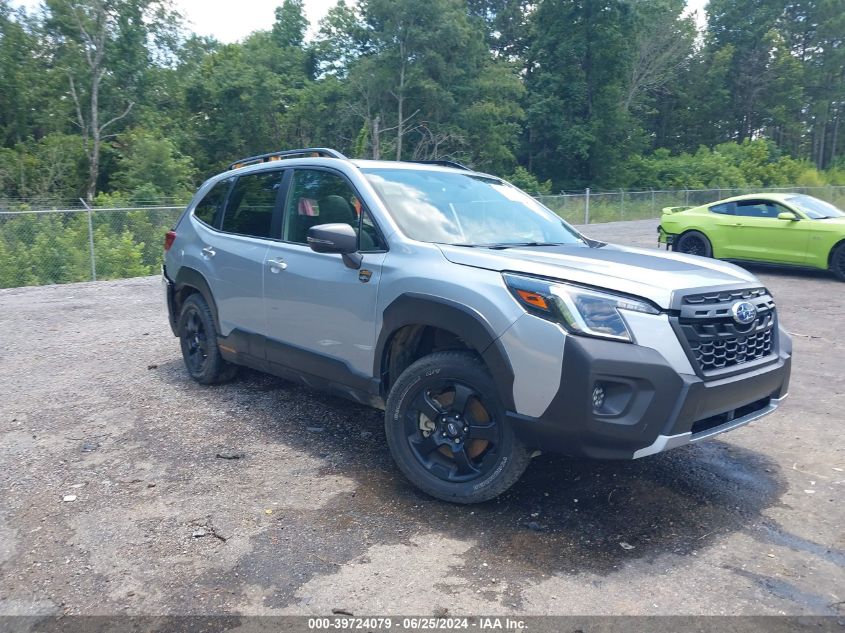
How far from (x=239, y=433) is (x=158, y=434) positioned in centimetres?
56

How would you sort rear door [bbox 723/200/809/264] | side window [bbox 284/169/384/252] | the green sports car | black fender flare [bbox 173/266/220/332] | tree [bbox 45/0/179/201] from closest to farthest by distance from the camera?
side window [bbox 284/169/384/252] → black fender flare [bbox 173/266/220/332] → the green sports car → rear door [bbox 723/200/809/264] → tree [bbox 45/0/179/201]

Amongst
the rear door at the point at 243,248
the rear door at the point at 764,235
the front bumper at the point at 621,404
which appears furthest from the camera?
the rear door at the point at 764,235

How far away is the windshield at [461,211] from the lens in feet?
15.1

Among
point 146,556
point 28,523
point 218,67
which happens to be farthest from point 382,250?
point 218,67

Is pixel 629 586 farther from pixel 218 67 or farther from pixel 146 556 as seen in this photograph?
pixel 218 67

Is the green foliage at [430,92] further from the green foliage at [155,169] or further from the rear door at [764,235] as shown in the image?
the rear door at [764,235]

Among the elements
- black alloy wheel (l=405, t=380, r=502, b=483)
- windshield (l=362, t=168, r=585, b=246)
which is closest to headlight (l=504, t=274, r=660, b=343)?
black alloy wheel (l=405, t=380, r=502, b=483)

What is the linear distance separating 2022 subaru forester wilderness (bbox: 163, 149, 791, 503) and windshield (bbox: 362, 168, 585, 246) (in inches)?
0.6

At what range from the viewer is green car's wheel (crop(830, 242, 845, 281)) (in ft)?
39.6

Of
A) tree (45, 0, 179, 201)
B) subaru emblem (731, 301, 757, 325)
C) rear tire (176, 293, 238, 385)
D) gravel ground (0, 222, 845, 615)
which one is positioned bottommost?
gravel ground (0, 222, 845, 615)

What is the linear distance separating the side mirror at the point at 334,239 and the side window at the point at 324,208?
6.0 inches

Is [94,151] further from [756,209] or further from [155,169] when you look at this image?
[756,209]

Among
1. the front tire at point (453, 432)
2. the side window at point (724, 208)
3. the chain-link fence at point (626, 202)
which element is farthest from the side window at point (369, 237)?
the chain-link fence at point (626, 202)

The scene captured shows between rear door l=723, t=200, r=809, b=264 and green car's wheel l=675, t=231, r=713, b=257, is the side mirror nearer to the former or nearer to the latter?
rear door l=723, t=200, r=809, b=264
